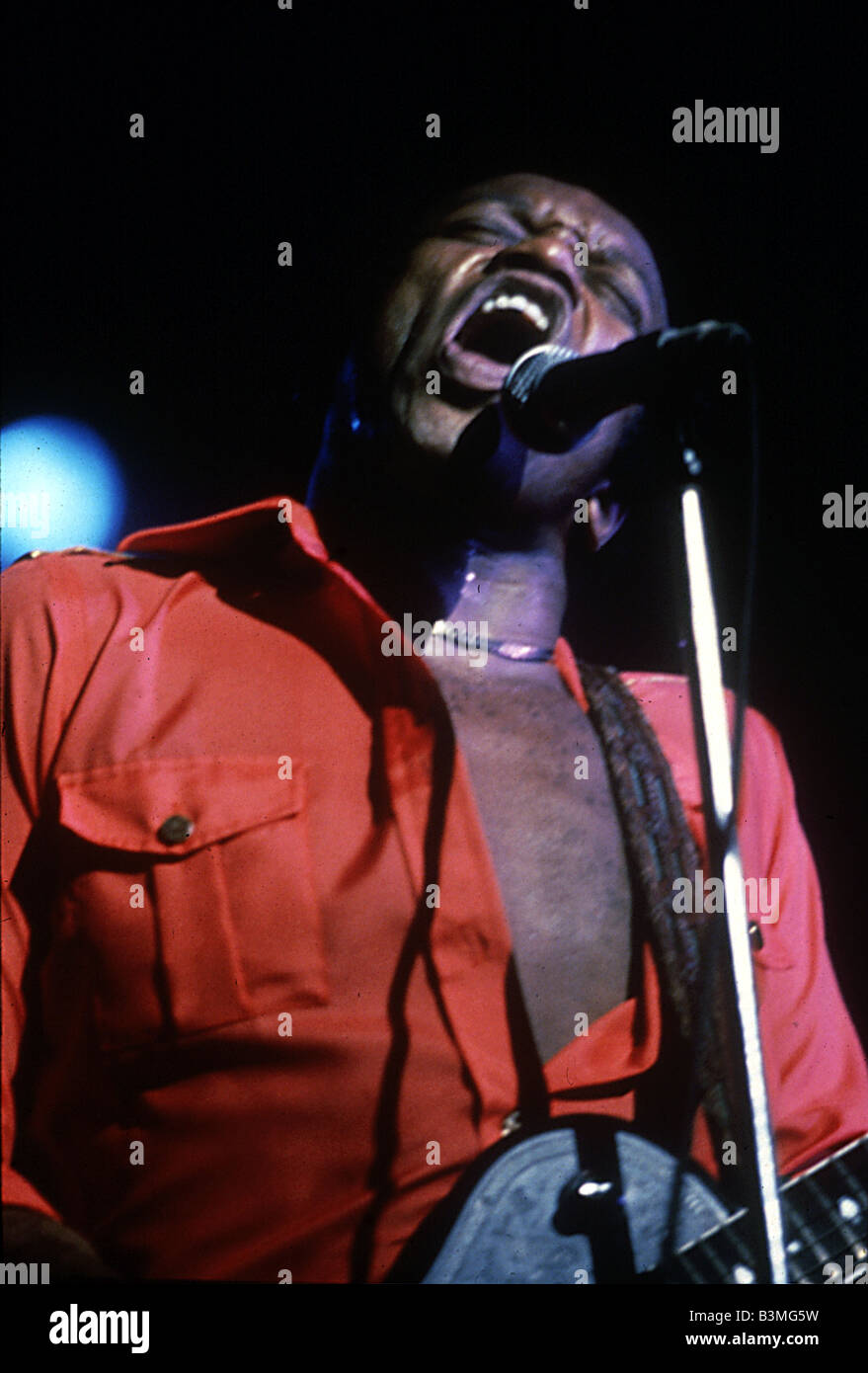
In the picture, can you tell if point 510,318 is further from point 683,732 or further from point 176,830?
point 176,830

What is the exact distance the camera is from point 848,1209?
1.29 m

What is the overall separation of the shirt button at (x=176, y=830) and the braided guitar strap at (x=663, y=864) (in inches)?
27.6

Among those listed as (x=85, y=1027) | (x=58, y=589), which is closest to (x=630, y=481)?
(x=58, y=589)

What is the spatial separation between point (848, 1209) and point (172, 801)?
40.8 inches

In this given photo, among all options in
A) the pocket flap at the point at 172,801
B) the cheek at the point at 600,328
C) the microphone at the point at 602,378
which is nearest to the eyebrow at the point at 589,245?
the cheek at the point at 600,328

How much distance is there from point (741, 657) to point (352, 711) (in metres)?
0.62

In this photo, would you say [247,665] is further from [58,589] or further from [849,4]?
[849,4]

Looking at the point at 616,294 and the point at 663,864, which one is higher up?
the point at 616,294

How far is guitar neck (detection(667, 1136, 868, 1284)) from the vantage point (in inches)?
47.9

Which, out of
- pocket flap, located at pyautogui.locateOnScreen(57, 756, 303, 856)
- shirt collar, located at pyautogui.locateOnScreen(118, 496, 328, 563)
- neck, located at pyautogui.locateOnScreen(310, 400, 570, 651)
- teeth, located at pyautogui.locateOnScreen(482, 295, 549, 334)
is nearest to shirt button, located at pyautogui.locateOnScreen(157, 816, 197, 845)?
pocket flap, located at pyautogui.locateOnScreen(57, 756, 303, 856)

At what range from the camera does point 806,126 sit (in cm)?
179

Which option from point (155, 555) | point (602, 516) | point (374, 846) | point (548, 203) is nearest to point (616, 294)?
point (548, 203)

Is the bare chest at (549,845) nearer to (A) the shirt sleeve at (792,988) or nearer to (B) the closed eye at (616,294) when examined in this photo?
(A) the shirt sleeve at (792,988)

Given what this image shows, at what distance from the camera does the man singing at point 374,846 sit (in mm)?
1225
